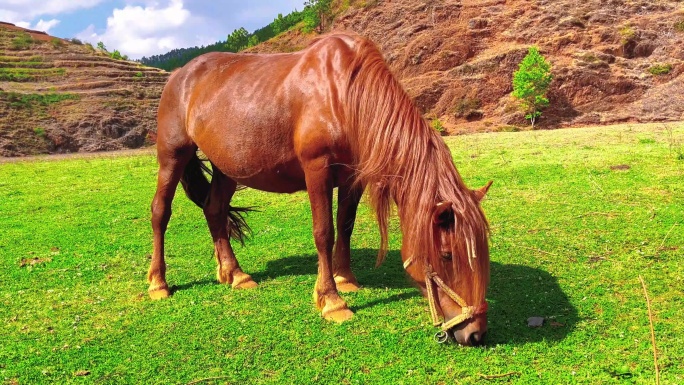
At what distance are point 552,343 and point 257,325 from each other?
93.8 inches

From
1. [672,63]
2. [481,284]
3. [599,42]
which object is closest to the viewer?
[481,284]

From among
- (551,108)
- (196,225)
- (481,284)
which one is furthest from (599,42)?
(481,284)

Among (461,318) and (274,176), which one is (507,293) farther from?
(274,176)

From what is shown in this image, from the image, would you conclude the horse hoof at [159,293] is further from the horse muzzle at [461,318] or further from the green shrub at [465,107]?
the green shrub at [465,107]

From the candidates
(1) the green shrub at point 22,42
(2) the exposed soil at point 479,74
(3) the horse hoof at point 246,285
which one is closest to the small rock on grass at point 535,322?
(3) the horse hoof at point 246,285

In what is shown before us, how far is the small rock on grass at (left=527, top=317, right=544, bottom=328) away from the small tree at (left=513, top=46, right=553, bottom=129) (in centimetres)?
2922

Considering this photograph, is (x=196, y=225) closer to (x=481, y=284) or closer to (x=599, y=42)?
(x=481, y=284)

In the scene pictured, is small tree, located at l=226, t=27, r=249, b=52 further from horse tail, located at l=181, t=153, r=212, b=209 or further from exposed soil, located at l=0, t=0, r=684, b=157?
horse tail, located at l=181, t=153, r=212, b=209

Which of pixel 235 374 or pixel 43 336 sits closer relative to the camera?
pixel 235 374

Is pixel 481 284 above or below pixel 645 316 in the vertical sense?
above

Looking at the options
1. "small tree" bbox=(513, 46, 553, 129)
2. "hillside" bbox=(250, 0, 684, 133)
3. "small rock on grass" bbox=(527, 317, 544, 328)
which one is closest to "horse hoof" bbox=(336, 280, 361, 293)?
"small rock on grass" bbox=(527, 317, 544, 328)

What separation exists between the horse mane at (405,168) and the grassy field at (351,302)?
0.72 metres

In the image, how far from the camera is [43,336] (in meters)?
4.44

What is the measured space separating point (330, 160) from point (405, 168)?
2.64 feet
